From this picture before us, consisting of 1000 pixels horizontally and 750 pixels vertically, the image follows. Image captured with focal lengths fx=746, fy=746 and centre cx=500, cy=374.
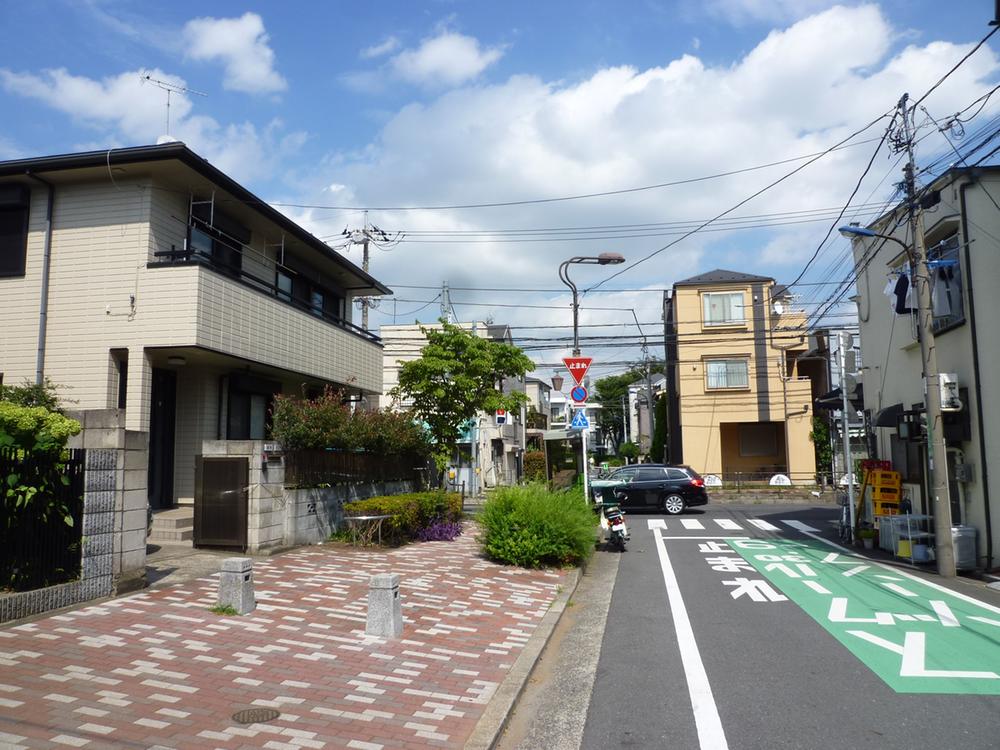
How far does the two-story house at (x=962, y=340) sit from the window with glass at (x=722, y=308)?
63.5 ft

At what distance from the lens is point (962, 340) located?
43.8 feet

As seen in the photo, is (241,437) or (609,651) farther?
(241,437)

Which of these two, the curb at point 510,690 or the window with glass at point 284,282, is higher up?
the window with glass at point 284,282

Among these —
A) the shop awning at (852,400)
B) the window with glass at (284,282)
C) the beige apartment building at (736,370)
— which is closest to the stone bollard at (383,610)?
the window with glass at (284,282)

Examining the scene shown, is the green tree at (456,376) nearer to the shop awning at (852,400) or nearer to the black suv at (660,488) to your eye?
the black suv at (660,488)

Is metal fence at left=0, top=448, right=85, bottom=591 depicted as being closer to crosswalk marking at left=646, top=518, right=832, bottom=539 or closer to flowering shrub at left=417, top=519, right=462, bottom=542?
flowering shrub at left=417, top=519, right=462, bottom=542

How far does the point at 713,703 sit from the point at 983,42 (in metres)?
10.0

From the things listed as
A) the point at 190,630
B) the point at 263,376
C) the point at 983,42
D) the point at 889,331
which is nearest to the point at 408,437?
the point at 263,376

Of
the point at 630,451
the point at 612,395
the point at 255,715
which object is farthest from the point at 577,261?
the point at 612,395

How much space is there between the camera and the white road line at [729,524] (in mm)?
19380

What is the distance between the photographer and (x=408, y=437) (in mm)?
16703

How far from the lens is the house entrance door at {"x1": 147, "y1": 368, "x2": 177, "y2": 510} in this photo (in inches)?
560

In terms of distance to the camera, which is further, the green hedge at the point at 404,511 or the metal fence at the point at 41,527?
the green hedge at the point at 404,511

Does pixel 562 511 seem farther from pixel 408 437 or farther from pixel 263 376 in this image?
pixel 263 376
